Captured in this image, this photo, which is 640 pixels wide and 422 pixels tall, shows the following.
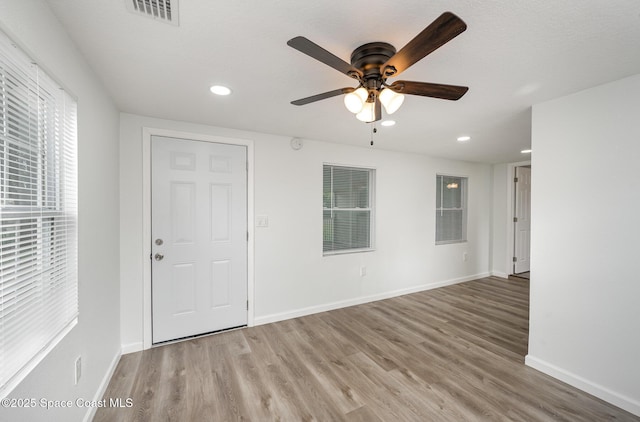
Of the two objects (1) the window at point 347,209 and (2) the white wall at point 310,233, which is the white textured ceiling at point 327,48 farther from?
(1) the window at point 347,209

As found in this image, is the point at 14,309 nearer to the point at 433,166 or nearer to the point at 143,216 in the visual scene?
the point at 143,216

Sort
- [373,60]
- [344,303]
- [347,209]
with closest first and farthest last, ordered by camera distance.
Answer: [373,60] → [344,303] → [347,209]

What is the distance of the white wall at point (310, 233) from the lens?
2443mm

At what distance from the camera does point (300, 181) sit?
325 centimetres

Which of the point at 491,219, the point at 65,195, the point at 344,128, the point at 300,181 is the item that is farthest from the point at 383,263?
the point at 65,195

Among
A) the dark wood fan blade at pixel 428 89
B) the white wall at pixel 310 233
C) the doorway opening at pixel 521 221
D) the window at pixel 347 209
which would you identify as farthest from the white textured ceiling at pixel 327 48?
the doorway opening at pixel 521 221

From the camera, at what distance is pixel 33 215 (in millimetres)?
1125

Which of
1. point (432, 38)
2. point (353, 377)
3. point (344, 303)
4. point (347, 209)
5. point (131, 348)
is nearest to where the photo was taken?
point (432, 38)

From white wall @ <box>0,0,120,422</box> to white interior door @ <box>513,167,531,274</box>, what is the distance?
6.25 meters

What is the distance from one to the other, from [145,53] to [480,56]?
199 centimetres

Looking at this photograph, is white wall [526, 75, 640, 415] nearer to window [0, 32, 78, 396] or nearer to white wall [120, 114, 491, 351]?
white wall [120, 114, 491, 351]

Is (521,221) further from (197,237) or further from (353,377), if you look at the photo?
(197,237)

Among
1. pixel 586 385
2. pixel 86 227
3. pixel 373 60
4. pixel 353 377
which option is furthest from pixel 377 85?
pixel 586 385

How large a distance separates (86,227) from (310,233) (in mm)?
2221
